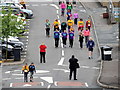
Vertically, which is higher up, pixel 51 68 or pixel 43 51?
pixel 43 51

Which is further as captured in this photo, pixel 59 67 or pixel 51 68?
pixel 59 67

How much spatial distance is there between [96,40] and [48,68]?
423 inches

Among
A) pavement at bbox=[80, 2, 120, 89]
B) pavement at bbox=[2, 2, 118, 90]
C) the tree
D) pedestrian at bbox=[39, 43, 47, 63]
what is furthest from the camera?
the tree

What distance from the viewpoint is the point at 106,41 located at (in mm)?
49938

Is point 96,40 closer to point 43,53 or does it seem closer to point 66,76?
point 43,53

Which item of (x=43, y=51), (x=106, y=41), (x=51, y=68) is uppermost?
(x=106, y=41)

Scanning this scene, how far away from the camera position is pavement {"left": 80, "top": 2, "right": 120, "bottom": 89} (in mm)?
34438

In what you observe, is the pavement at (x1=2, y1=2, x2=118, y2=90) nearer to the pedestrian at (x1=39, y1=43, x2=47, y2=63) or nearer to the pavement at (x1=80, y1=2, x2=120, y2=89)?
the pavement at (x1=80, y1=2, x2=120, y2=89)

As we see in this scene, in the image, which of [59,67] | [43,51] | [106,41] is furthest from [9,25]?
[106,41]

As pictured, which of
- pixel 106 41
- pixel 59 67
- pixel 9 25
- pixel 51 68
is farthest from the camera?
pixel 106 41

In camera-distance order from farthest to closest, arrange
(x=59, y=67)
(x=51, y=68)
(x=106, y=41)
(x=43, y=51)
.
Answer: (x=106, y=41), (x=43, y=51), (x=59, y=67), (x=51, y=68)

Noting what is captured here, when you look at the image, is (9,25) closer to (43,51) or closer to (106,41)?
(43,51)

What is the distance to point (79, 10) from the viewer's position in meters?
63.1

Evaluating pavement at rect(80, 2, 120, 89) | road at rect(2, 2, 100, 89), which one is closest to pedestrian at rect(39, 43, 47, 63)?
road at rect(2, 2, 100, 89)
